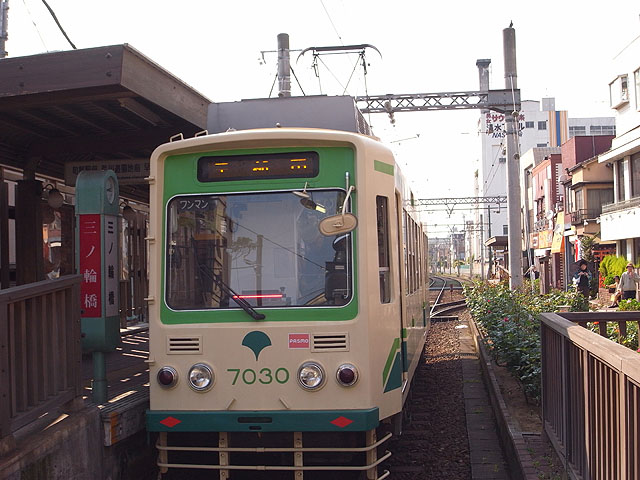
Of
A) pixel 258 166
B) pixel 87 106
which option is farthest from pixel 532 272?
pixel 258 166

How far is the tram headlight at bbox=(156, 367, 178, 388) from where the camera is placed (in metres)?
5.77

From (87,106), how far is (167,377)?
339 centimetres

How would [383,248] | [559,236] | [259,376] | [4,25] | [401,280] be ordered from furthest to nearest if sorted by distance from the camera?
[559,236], [4,25], [401,280], [383,248], [259,376]

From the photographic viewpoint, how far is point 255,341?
5.71 metres

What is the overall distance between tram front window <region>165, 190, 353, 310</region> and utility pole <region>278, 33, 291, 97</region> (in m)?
12.5

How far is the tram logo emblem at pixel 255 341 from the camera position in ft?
18.7

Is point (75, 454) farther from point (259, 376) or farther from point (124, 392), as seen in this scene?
point (124, 392)

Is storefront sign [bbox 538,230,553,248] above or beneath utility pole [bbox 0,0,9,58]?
beneath

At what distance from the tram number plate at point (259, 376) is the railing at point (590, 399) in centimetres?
206

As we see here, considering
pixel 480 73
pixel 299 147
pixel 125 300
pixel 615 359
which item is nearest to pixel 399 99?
pixel 480 73

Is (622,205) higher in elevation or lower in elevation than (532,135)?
lower

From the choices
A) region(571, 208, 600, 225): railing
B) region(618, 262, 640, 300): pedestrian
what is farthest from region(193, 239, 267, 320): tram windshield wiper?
region(571, 208, 600, 225): railing

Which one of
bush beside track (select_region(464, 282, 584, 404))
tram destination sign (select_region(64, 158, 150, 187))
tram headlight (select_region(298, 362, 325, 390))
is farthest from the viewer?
tram destination sign (select_region(64, 158, 150, 187))

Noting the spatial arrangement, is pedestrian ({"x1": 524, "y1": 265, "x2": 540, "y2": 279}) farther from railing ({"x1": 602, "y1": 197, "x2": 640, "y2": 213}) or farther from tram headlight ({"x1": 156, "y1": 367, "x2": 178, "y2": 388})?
tram headlight ({"x1": 156, "y1": 367, "x2": 178, "y2": 388})
